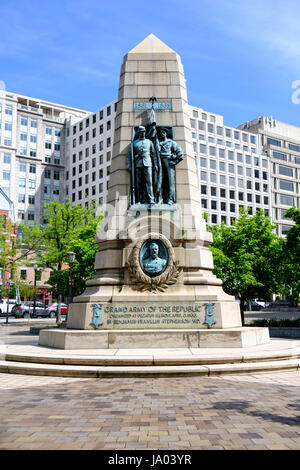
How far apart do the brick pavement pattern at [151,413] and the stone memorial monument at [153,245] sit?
3236 mm

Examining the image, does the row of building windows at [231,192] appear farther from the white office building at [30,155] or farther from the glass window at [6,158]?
the glass window at [6,158]

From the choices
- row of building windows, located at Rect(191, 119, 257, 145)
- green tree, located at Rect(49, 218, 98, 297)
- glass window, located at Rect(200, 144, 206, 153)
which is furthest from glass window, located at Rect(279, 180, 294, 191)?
green tree, located at Rect(49, 218, 98, 297)

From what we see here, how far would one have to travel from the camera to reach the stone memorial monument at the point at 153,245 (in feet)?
38.6

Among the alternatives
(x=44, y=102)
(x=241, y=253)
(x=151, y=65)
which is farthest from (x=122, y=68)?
(x=44, y=102)

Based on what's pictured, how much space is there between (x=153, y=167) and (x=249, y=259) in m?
16.2

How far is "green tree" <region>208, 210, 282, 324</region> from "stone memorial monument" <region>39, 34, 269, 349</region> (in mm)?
13134

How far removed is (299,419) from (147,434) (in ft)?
7.13

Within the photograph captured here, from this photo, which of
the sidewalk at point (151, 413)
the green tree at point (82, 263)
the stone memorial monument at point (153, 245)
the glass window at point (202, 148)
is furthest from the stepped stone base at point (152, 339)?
the glass window at point (202, 148)

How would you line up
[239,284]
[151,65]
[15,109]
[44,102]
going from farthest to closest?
[44,102] < [15,109] < [239,284] < [151,65]

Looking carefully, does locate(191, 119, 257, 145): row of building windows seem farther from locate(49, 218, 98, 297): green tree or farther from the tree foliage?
locate(49, 218, 98, 297): green tree

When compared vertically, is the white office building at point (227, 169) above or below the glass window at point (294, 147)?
below
